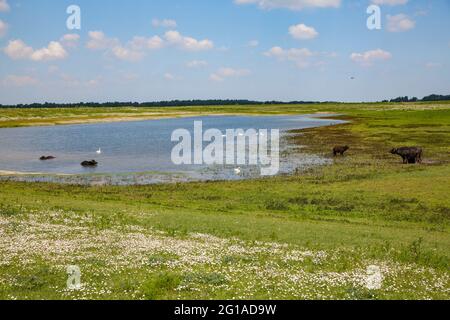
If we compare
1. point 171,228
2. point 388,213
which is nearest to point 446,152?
point 388,213

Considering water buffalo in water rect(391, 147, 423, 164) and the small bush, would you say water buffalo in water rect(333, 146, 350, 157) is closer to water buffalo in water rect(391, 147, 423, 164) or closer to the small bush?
water buffalo in water rect(391, 147, 423, 164)

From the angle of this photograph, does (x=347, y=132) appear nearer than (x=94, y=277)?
No

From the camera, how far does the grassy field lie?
46.4 ft

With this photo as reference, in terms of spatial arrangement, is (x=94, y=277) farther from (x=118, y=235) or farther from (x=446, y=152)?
(x=446, y=152)

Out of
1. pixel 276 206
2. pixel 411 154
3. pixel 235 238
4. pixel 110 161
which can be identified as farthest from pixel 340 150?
pixel 235 238

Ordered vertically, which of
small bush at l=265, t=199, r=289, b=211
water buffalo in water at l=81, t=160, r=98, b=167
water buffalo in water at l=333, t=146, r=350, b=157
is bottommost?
small bush at l=265, t=199, r=289, b=211

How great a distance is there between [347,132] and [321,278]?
79.1 metres

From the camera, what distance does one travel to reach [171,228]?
76.5 feet

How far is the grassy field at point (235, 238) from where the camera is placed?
14.1 meters

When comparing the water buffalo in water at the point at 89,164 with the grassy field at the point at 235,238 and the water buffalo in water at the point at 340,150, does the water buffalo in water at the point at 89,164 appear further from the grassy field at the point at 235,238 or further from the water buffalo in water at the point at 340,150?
the water buffalo in water at the point at 340,150

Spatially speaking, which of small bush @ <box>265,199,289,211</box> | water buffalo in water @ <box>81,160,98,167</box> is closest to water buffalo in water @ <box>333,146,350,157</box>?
small bush @ <box>265,199,289,211</box>

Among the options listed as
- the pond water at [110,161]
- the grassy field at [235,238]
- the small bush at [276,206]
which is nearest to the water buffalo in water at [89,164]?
the pond water at [110,161]

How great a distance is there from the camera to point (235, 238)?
21469 mm
